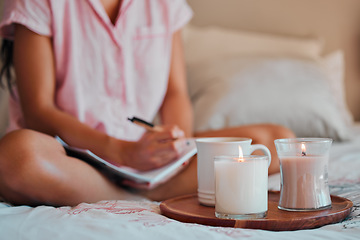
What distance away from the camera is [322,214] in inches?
25.1

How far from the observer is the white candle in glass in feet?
2.09

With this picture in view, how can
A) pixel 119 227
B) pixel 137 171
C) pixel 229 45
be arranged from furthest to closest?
pixel 229 45, pixel 137 171, pixel 119 227

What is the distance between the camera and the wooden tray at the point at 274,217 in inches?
24.1

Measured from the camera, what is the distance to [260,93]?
1607mm

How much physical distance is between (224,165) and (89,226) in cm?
21

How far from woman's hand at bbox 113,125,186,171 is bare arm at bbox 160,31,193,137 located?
31 cm

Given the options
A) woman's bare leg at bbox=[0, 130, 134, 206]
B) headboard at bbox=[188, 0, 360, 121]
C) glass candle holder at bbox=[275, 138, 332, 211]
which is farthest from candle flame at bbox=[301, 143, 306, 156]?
headboard at bbox=[188, 0, 360, 121]

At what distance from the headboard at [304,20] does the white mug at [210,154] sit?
1.56m

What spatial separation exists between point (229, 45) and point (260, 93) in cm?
46

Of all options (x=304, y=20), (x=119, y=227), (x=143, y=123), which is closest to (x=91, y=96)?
(x=143, y=123)

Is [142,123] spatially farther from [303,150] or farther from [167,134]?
[303,150]

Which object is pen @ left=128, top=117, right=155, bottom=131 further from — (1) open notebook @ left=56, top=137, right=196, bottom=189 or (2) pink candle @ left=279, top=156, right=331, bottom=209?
(2) pink candle @ left=279, top=156, right=331, bottom=209

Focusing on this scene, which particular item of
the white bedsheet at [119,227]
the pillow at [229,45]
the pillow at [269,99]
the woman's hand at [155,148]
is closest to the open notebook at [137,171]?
the woman's hand at [155,148]

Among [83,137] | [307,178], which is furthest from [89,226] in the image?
[83,137]
